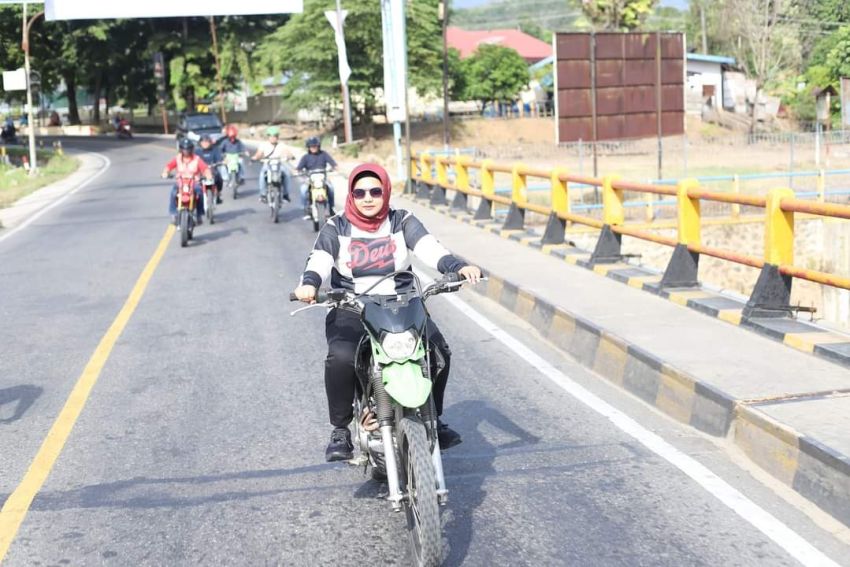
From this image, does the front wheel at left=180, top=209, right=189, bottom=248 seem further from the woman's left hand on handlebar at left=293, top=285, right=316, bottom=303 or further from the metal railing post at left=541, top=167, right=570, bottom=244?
the woman's left hand on handlebar at left=293, top=285, right=316, bottom=303

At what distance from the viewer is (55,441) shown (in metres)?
7.19

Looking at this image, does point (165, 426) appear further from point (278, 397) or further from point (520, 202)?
point (520, 202)

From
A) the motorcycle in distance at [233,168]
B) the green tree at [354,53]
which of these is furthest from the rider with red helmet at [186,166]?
the green tree at [354,53]

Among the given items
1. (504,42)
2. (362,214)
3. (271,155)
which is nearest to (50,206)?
(271,155)

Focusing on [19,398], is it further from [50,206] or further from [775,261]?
[50,206]

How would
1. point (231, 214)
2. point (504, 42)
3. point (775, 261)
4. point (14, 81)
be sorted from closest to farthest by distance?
point (775, 261)
point (231, 214)
point (14, 81)
point (504, 42)

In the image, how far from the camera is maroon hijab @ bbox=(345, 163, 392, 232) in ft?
18.4

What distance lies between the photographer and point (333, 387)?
5.59 m

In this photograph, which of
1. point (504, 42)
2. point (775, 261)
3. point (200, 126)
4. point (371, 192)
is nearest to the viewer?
point (371, 192)

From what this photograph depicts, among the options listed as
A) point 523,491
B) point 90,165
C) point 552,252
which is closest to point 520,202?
point 552,252

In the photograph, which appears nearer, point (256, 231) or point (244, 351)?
point (244, 351)

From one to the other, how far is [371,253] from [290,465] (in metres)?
1.50

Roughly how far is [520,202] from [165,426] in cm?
1086

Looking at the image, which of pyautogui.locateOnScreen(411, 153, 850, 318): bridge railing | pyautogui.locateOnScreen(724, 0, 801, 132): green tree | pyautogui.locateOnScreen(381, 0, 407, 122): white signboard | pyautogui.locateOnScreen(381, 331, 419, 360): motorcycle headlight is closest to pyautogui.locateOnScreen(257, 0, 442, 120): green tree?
pyautogui.locateOnScreen(724, 0, 801, 132): green tree
